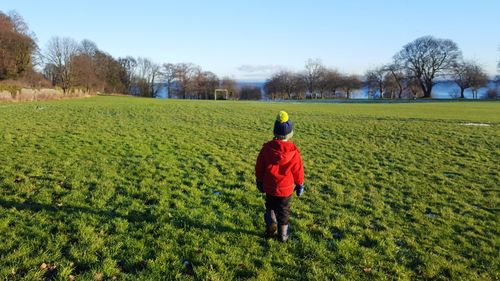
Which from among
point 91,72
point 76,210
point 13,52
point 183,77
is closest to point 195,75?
point 183,77

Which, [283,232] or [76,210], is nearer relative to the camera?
[283,232]

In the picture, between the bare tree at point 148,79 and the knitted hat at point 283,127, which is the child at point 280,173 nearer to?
the knitted hat at point 283,127

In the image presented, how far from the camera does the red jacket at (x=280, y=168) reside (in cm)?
530

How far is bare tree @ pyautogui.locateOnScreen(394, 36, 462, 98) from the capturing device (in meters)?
84.2

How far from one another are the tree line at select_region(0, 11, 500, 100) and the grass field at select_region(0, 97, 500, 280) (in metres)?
55.9

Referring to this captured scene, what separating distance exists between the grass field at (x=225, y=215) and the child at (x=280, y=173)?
395mm

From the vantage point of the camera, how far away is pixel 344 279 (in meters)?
4.41

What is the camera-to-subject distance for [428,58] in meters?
85.9

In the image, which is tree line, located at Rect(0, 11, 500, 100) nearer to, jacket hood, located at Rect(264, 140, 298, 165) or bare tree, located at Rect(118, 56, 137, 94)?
bare tree, located at Rect(118, 56, 137, 94)

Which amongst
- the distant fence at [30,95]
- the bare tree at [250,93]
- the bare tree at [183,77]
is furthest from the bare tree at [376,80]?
the distant fence at [30,95]

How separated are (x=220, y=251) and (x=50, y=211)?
3.22 m

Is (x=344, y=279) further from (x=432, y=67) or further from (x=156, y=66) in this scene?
(x=156, y=66)

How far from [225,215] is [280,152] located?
1754 millimetres

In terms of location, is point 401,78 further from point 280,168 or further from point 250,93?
point 280,168
